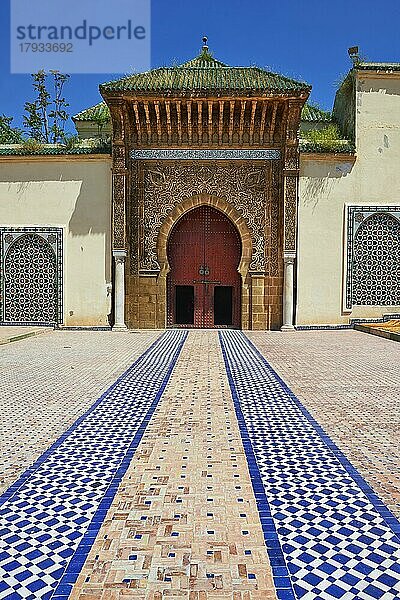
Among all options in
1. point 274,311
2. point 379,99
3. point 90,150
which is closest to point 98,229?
point 90,150

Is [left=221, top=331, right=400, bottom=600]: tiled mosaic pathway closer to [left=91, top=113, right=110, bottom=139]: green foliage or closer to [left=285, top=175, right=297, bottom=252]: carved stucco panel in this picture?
[left=285, top=175, right=297, bottom=252]: carved stucco panel

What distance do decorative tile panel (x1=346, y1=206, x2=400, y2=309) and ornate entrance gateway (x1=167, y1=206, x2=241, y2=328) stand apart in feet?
4.78

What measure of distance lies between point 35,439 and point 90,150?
5726 mm

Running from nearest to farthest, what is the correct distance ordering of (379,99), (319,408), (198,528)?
(198,528) < (319,408) < (379,99)

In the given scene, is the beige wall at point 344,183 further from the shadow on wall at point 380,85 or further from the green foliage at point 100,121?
the green foliage at point 100,121

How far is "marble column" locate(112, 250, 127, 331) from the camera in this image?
7.54m

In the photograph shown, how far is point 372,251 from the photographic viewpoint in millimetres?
7656

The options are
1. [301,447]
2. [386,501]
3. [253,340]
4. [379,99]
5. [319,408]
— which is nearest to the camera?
[386,501]

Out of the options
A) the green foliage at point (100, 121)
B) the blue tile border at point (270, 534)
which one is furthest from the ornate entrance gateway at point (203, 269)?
the blue tile border at point (270, 534)

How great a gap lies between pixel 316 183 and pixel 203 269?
1.83 metres

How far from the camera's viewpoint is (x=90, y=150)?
762 cm

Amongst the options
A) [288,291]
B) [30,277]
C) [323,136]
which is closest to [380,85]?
[323,136]

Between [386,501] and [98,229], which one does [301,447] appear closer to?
[386,501]

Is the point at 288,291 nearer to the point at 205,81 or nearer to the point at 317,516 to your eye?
the point at 205,81
